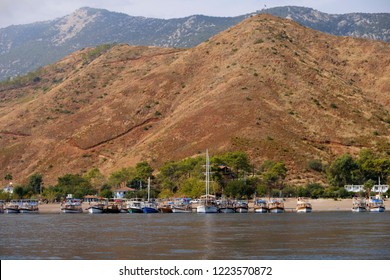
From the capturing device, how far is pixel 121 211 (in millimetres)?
130625

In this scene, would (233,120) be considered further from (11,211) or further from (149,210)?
(11,211)

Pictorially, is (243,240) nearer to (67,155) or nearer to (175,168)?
(175,168)

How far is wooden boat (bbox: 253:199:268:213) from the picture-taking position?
118856 millimetres

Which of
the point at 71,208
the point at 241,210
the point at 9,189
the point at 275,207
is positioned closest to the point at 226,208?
the point at 241,210

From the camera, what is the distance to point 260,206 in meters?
121

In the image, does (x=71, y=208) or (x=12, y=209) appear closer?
(x=71, y=208)

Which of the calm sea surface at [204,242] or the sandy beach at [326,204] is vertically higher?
the sandy beach at [326,204]

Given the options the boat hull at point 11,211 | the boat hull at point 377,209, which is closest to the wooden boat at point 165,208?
the boat hull at point 11,211

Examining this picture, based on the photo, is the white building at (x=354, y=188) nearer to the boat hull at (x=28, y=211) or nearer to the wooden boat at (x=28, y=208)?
the boat hull at (x=28, y=211)

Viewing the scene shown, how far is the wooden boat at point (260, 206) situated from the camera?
118856 millimetres

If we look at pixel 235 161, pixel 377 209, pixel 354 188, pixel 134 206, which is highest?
pixel 235 161

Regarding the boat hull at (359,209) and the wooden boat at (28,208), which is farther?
the wooden boat at (28,208)

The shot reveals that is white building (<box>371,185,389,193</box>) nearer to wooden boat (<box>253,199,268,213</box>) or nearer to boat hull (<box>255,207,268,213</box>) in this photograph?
wooden boat (<box>253,199,268,213</box>)

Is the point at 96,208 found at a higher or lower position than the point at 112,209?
higher
